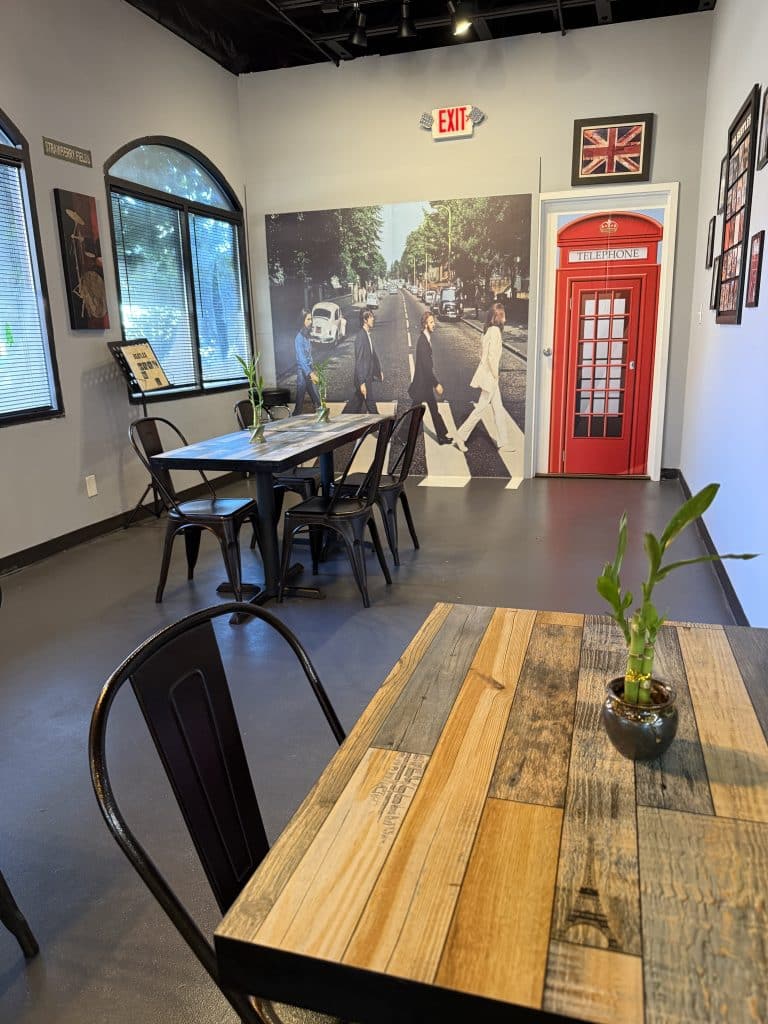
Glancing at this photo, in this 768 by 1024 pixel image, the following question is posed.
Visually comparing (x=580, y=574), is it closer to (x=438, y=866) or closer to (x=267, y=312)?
(x=438, y=866)

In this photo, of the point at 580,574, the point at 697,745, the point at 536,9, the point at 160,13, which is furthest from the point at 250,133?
the point at 697,745

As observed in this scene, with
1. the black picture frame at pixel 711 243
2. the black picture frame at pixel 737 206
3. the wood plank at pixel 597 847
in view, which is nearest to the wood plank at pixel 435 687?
the wood plank at pixel 597 847

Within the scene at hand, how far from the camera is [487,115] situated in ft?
20.6

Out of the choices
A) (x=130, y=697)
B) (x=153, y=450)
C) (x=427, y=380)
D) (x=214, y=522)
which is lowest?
(x=130, y=697)

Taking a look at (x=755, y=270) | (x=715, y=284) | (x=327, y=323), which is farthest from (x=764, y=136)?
(x=327, y=323)

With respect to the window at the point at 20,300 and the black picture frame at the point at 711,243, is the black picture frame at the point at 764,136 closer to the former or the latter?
the black picture frame at the point at 711,243

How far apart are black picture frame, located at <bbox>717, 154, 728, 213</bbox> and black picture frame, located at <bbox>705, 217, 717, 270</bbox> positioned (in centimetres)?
16

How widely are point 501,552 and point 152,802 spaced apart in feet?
9.21

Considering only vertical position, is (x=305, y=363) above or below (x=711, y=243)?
below

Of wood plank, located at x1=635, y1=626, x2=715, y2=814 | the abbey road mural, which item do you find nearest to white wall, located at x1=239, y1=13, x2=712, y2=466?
the abbey road mural

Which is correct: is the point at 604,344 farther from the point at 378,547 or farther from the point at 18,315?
the point at 18,315

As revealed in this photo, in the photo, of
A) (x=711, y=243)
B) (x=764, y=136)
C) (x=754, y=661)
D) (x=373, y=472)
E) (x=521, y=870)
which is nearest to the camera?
(x=521, y=870)

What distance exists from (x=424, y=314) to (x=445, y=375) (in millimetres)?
604

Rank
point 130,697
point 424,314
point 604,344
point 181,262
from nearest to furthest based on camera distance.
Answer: point 130,697 → point 181,262 → point 604,344 → point 424,314
